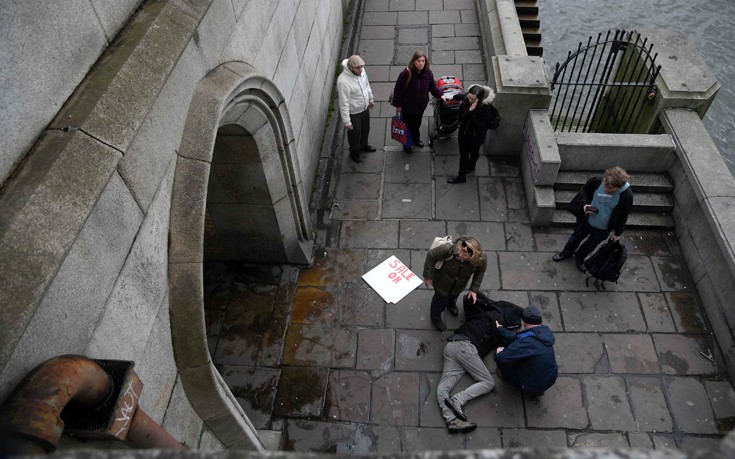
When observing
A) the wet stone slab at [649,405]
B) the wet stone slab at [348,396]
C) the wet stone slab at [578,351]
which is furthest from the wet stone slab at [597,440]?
the wet stone slab at [348,396]

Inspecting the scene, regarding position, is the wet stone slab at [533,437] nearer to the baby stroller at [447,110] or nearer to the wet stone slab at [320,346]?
the wet stone slab at [320,346]

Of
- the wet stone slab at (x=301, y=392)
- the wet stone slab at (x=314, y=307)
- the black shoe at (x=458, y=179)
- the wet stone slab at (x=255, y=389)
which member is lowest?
the wet stone slab at (x=255, y=389)

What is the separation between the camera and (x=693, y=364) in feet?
16.8

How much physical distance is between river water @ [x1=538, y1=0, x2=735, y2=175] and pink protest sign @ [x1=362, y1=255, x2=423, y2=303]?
29.6ft

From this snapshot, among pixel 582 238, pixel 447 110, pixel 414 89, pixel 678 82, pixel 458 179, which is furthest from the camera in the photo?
pixel 447 110

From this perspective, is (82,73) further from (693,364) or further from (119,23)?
(693,364)

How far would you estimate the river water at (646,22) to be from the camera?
12.6 m

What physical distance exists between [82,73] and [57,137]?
0.47 metres

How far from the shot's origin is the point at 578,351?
5.26 metres

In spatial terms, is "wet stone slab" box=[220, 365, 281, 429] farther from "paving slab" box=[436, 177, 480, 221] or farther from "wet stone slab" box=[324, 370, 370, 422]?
"paving slab" box=[436, 177, 480, 221]

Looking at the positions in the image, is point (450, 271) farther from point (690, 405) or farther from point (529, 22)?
point (529, 22)

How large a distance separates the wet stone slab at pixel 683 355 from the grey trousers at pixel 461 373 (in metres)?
1.96

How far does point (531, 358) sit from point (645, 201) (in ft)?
10.7

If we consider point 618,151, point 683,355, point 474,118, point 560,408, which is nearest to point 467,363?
point 560,408
